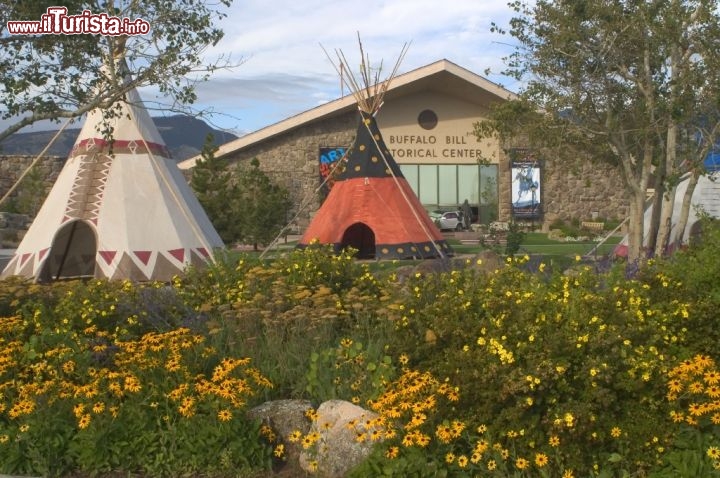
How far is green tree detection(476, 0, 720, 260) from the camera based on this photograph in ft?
44.3

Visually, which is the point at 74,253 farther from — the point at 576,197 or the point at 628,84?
the point at 576,197

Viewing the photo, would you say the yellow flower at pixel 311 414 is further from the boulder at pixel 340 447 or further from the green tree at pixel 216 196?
the green tree at pixel 216 196

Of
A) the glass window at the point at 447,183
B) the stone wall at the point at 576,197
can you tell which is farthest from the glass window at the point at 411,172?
the stone wall at the point at 576,197

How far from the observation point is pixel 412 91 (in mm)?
40219

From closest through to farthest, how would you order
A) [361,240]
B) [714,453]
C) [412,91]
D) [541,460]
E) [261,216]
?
[714,453], [541,460], [361,240], [261,216], [412,91]

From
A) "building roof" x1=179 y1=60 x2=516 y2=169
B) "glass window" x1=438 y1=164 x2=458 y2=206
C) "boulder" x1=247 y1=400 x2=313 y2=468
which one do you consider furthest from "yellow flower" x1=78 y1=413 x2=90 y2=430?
"glass window" x1=438 y1=164 x2=458 y2=206

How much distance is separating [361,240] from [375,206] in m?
2.87

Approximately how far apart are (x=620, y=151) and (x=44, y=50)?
9.86m

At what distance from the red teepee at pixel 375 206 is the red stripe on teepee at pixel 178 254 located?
4525mm

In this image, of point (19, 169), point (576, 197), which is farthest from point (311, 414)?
point (576, 197)

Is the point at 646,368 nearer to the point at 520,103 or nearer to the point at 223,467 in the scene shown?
the point at 223,467

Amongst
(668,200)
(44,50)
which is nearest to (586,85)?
(668,200)

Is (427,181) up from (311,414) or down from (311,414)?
up

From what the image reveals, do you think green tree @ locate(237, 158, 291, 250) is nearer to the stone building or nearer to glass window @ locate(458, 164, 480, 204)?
the stone building
